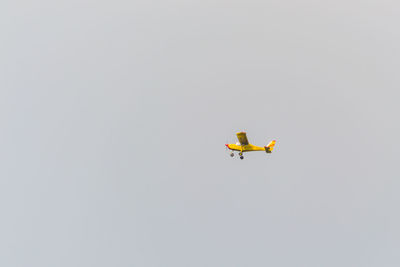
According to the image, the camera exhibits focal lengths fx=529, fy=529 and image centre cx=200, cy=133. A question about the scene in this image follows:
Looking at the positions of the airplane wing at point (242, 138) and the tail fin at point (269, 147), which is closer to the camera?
the airplane wing at point (242, 138)

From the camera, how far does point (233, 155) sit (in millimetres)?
107562

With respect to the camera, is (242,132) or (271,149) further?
(271,149)

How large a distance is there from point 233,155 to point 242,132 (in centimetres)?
533

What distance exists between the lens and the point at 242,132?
347 feet

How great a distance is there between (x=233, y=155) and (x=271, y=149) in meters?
10.8

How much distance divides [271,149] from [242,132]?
11.5 m

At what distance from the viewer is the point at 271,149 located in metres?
114

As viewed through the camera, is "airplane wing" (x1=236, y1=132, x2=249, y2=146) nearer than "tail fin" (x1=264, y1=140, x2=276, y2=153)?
Yes

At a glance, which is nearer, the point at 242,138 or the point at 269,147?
the point at 242,138

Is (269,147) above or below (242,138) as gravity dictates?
below
